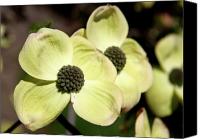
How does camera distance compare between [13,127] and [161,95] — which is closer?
[161,95]

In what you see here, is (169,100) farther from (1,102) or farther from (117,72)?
(1,102)

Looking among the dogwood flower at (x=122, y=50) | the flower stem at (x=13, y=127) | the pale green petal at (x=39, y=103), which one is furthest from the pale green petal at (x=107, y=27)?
the flower stem at (x=13, y=127)

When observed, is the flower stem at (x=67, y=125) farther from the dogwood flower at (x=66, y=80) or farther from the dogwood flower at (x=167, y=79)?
the dogwood flower at (x=167, y=79)

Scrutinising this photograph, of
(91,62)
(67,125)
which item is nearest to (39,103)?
(67,125)

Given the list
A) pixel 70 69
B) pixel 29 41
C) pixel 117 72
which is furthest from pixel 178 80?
pixel 29 41

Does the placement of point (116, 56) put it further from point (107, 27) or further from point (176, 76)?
point (176, 76)

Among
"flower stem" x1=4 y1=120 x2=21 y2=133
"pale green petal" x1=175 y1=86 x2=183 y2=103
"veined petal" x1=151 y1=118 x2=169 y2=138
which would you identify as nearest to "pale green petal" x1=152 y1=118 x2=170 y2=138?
"veined petal" x1=151 y1=118 x2=169 y2=138
